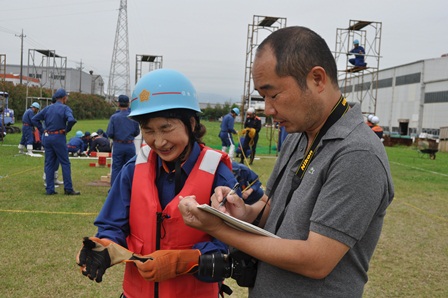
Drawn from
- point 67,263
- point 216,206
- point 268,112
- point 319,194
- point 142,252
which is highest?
point 268,112

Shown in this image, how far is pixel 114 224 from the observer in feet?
6.74

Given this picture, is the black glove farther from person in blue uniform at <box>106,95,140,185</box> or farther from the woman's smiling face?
person in blue uniform at <box>106,95,140,185</box>

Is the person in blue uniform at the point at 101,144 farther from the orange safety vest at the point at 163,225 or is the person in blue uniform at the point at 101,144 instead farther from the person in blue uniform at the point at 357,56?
the orange safety vest at the point at 163,225

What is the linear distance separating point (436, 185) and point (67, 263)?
11589 millimetres

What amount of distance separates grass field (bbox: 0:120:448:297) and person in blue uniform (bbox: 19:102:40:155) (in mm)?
4596

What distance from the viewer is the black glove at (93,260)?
1.85 meters

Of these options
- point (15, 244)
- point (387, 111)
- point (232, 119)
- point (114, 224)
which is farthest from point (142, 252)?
point (387, 111)

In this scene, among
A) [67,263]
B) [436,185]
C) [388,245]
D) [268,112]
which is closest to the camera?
[268,112]

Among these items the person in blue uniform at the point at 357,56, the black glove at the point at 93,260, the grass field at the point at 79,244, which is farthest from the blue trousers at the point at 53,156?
the person in blue uniform at the point at 357,56

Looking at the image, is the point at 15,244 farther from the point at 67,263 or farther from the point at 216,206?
the point at 216,206

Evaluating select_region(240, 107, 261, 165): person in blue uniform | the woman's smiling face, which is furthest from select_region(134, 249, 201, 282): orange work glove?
select_region(240, 107, 261, 165): person in blue uniform

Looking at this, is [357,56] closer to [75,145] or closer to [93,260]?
[75,145]

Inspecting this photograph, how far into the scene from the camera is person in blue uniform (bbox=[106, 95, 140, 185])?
29.2 ft

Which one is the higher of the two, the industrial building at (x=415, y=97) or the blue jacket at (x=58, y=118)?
the industrial building at (x=415, y=97)
